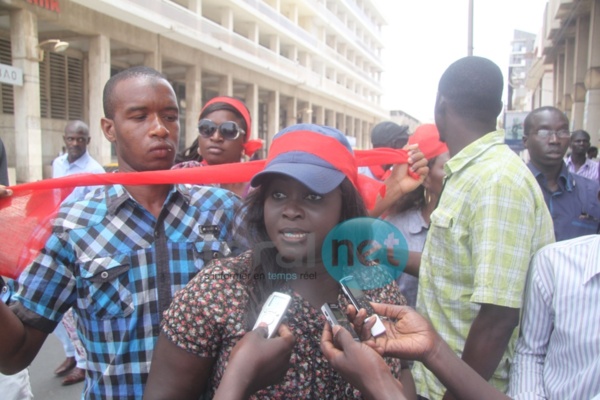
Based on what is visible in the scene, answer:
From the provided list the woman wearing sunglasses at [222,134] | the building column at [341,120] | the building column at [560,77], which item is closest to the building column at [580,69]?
the building column at [560,77]

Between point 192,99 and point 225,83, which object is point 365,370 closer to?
point 192,99

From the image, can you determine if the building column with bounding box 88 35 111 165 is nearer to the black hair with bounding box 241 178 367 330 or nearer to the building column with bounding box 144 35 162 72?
the building column with bounding box 144 35 162 72

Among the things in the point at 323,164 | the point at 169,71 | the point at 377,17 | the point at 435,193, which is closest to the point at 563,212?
the point at 435,193

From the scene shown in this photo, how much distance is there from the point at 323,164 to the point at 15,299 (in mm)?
1166

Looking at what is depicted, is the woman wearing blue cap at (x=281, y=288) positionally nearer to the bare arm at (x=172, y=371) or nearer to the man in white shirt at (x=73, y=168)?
the bare arm at (x=172, y=371)

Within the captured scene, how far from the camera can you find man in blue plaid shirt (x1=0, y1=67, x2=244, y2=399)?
167 centimetres

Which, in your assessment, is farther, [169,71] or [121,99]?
[169,71]

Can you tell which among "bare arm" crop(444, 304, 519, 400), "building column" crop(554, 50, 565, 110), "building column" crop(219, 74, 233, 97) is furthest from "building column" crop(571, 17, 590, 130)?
"bare arm" crop(444, 304, 519, 400)

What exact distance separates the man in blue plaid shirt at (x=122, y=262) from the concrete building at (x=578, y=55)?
14.0 m

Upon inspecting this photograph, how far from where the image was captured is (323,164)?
1.55 metres

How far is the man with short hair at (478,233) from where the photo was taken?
1.75m

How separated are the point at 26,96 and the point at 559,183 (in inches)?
509

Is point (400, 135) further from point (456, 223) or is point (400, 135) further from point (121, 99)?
point (121, 99)

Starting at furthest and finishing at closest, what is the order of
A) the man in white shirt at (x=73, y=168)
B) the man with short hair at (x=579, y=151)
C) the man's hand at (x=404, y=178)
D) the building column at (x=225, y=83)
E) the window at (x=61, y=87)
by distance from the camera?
the building column at (x=225, y=83) < the window at (x=61, y=87) < the man with short hair at (x=579, y=151) < the man in white shirt at (x=73, y=168) < the man's hand at (x=404, y=178)
